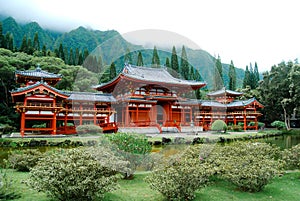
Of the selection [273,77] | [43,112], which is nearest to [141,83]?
[43,112]

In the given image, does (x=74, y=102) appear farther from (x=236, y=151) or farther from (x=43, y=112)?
(x=236, y=151)

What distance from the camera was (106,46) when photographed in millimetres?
10367

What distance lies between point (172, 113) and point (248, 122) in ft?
51.8

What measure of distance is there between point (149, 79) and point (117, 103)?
4454 millimetres

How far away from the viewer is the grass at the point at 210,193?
581 centimetres

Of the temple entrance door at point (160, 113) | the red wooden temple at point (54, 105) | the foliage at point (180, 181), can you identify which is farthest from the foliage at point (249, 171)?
the temple entrance door at point (160, 113)

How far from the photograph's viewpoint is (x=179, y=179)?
5.41 meters

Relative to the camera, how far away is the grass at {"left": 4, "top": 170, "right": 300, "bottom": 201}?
581 centimetres

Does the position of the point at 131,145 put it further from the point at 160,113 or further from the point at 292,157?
the point at 160,113

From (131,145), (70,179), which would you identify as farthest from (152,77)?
(70,179)

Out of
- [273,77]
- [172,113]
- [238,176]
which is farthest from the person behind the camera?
[273,77]

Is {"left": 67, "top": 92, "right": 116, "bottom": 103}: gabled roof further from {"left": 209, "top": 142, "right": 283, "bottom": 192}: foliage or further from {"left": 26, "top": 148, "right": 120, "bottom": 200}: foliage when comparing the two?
{"left": 26, "top": 148, "right": 120, "bottom": 200}: foliage

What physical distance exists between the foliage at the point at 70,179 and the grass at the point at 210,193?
2.46ft

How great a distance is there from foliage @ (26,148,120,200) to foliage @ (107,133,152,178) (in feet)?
6.52
